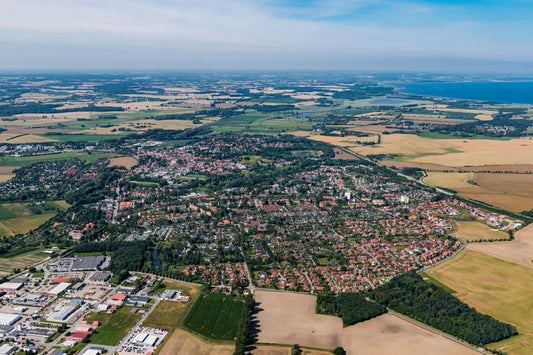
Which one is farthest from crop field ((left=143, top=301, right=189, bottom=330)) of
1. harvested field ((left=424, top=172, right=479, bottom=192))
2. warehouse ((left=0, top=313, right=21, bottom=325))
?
harvested field ((left=424, top=172, right=479, bottom=192))

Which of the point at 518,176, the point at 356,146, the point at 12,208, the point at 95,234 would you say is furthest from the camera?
the point at 356,146

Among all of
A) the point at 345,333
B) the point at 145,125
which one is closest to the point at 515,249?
the point at 345,333

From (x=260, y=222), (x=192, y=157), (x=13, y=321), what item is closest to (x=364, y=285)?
(x=260, y=222)

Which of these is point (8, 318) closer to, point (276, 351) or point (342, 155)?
point (276, 351)

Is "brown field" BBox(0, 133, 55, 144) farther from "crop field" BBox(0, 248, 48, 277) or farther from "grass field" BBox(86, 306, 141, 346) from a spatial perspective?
"grass field" BBox(86, 306, 141, 346)

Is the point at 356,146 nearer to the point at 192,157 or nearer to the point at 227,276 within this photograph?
the point at 192,157

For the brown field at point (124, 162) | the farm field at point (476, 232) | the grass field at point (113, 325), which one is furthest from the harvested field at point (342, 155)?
the grass field at point (113, 325)
